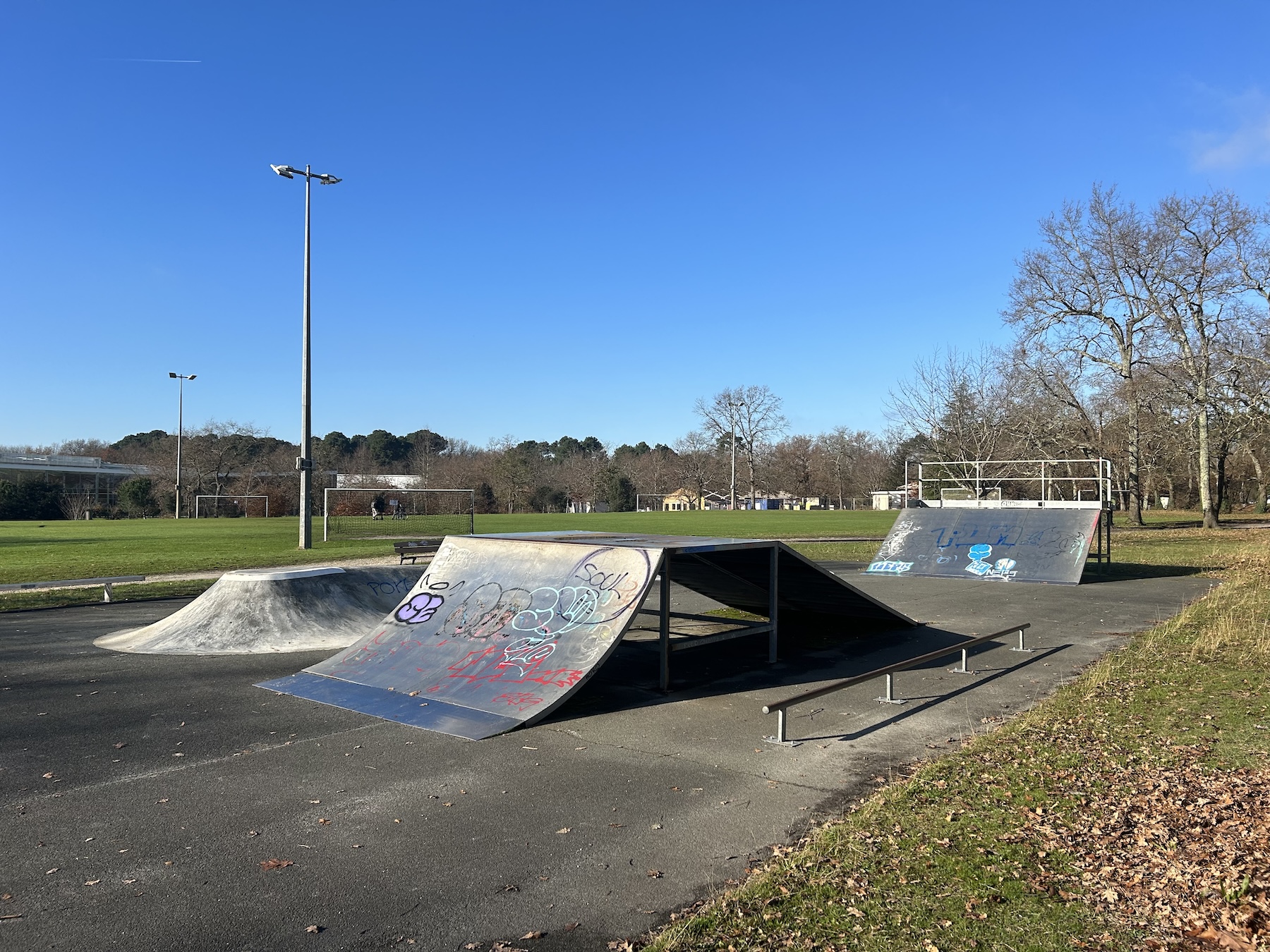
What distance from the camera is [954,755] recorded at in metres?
6.20

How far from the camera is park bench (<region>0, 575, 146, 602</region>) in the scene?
1459cm

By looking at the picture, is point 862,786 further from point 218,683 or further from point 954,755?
point 218,683

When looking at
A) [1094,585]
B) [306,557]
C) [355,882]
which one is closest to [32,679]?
[355,882]

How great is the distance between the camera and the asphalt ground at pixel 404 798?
387cm

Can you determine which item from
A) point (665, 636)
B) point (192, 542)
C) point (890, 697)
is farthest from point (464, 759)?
point (192, 542)

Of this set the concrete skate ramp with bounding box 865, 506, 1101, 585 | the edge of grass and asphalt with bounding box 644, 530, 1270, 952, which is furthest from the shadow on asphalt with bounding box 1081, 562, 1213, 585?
the edge of grass and asphalt with bounding box 644, 530, 1270, 952

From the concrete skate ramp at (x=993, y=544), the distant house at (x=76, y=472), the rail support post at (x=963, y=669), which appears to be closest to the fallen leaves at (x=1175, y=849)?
the rail support post at (x=963, y=669)

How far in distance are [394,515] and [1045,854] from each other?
34894 mm

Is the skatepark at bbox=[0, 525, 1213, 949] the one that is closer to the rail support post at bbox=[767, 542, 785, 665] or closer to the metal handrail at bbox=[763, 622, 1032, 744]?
the rail support post at bbox=[767, 542, 785, 665]

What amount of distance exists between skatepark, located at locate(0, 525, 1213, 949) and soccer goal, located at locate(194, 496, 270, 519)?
53.4 meters

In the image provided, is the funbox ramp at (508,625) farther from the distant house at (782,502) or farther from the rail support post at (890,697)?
the distant house at (782,502)

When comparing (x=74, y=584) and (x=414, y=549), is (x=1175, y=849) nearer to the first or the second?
(x=74, y=584)

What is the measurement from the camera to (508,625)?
28.6 feet

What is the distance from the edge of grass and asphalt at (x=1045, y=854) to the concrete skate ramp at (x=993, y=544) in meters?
12.2
